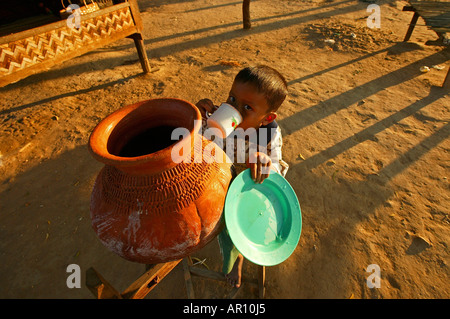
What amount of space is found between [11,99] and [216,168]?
17.0ft

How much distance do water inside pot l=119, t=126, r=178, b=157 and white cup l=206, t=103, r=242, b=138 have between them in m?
0.27

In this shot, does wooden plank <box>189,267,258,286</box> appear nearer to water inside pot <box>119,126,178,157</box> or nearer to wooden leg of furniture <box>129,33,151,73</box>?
water inside pot <box>119,126,178,157</box>

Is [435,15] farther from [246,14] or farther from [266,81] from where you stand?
[266,81]

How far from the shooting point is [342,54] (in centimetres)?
554

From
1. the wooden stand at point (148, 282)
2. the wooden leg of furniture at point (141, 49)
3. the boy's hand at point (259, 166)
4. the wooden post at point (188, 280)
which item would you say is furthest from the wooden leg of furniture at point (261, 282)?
the wooden leg of furniture at point (141, 49)

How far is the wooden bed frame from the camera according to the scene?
10.4 feet

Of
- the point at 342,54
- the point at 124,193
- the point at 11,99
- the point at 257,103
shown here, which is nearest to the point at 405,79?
the point at 342,54

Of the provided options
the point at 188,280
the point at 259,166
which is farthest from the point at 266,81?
the point at 188,280

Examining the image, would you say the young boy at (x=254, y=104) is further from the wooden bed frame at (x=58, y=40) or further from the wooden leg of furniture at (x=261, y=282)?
the wooden bed frame at (x=58, y=40)

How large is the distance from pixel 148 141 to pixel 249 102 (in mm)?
758

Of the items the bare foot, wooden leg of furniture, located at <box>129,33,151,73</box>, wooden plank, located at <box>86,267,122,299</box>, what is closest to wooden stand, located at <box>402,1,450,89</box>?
the bare foot

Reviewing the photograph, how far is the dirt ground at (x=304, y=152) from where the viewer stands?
Result: 90.7 inches

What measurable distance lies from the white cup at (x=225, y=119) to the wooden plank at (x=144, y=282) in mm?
1003

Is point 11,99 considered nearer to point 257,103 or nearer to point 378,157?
point 257,103
